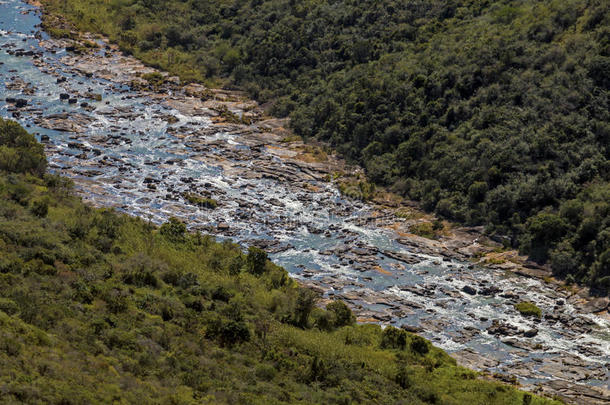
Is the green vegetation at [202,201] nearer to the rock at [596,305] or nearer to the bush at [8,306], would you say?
the rock at [596,305]

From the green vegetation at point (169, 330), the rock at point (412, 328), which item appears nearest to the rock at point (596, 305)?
the rock at point (412, 328)

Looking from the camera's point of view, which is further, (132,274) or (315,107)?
(315,107)

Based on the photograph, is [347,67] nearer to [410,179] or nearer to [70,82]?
[410,179]

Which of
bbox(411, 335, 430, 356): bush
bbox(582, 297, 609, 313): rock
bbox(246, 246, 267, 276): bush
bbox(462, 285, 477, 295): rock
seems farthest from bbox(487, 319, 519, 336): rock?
bbox(246, 246, 267, 276): bush

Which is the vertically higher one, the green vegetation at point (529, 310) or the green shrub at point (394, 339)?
the green vegetation at point (529, 310)

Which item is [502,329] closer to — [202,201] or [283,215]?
[283,215]

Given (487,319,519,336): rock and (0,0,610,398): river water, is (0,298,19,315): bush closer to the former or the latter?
(0,0,610,398): river water

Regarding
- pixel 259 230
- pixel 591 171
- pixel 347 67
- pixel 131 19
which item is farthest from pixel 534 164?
pixel 131 19

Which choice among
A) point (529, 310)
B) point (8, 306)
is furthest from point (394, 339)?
point (8, 306)
